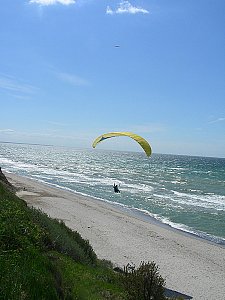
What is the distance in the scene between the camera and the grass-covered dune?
5018 mm

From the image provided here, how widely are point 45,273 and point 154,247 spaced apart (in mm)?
15430

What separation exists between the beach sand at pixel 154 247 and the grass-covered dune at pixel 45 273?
22.2 feet

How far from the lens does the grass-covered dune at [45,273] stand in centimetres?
502

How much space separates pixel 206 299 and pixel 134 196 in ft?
94.2

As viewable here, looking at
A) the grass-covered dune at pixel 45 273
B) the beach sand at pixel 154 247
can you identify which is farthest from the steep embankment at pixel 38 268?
the beach sand at pixel 154 247

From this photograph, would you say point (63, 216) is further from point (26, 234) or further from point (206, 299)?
point (26, 234)

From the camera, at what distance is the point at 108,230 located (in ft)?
76.2

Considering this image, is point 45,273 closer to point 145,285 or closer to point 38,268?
point 38,268

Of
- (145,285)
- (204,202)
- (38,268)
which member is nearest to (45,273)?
(38,268)

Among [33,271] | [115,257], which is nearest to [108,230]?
[115,257]

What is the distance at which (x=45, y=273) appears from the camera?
18.2 feet

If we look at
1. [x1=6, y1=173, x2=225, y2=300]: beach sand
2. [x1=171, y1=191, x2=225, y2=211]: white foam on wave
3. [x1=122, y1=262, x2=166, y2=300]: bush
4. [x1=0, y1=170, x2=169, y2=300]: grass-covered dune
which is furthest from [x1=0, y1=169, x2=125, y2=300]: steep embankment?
[x1=171, y1=191, x2=225, y2=211]: white foam on wave

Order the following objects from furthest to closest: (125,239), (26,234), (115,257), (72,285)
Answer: (125,239)
(115,257)
(26,234)
(72,285)

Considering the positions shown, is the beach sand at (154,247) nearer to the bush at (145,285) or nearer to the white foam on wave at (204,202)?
the bush at (145,285)
